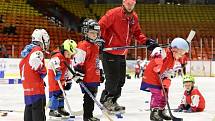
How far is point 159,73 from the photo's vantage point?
452cm

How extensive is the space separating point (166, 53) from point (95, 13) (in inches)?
839

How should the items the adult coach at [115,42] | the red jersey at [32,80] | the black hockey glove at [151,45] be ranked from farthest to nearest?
1. the adult coach at [115,42]
2. the black hockey glove at [151,45]
3. the red jersey at [32,80]

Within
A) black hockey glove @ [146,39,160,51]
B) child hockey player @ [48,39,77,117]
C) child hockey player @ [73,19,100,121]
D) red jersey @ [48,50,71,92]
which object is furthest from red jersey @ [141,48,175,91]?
red jersey @ [48,50,71,92]

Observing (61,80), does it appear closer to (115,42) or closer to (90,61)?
(115,42)

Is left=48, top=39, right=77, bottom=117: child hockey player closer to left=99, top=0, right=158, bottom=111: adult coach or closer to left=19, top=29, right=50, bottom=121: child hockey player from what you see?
left=99, top=0, right=158, bottom=111: adult coach

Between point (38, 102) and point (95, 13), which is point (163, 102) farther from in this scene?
point (95, 13)

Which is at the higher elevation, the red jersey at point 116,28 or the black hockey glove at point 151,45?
the red jersey at point 116,28

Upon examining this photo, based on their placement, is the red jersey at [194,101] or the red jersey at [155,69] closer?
the red jersey at [155,69]

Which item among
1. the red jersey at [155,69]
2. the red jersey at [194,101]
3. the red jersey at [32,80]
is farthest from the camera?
the red jersey at [194,101]

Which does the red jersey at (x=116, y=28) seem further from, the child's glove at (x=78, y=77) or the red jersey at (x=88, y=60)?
the child's glove at (x=78, y=77)

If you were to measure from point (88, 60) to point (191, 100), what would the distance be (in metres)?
1.76

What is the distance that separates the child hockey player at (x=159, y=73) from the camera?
176 inches

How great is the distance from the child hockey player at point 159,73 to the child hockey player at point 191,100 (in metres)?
1.05

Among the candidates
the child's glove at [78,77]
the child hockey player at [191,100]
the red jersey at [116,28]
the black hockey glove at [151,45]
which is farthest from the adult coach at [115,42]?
the child hockey player at [191,100]
